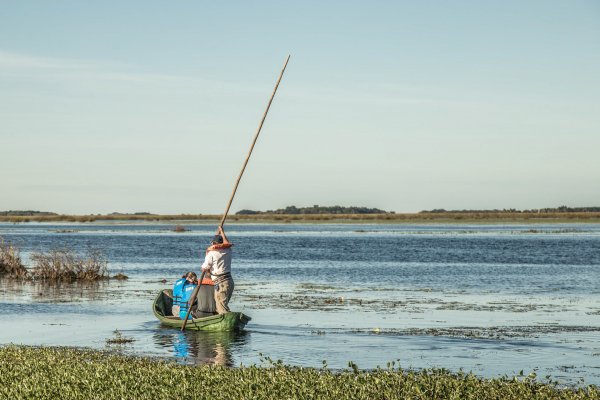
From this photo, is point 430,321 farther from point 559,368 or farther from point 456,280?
point 456,280

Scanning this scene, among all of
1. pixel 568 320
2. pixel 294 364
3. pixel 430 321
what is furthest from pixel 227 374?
pixel 568 320

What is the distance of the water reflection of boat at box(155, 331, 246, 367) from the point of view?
1967cm

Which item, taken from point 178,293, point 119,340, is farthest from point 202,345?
point 178,293

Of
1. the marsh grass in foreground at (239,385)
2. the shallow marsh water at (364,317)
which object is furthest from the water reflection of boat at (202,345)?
the marsh grass in foreground at (239,385)

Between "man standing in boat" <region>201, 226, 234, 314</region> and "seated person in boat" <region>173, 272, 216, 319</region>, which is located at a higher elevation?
"man standing in boat" <region>201, 226, 234, 314</region>

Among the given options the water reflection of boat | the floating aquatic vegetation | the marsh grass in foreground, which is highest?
the marsh grass in foreground

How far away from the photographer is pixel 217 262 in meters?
24.0

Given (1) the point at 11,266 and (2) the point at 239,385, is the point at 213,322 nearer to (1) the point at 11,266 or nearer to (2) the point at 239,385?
(2) the point at 239,385

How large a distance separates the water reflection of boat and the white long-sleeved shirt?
1596mm

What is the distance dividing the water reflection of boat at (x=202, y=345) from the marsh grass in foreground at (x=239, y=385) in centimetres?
355

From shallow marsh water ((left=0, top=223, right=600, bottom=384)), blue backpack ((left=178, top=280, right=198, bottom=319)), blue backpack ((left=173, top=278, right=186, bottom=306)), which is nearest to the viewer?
shallow marsh water ((left=0, top=223, right=600, bottom=384))

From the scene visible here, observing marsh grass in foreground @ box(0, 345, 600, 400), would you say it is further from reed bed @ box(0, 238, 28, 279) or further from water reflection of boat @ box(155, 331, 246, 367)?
reed bed @ box(0, 238, 28, 279)

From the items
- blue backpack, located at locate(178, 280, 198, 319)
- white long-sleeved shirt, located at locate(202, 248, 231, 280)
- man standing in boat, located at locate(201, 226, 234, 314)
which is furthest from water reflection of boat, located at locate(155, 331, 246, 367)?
white long-sleeved shirt, located at locate(202, 248, 231, 280)

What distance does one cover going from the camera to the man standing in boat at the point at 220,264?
23.8 m
